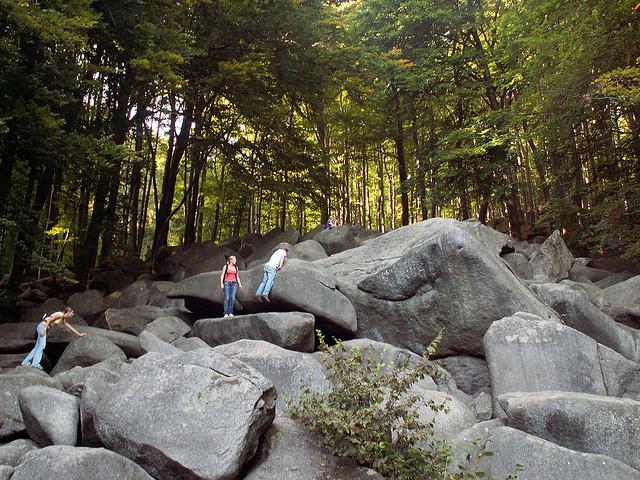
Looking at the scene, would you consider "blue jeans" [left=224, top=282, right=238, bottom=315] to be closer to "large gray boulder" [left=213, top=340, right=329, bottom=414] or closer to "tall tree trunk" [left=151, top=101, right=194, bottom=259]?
"large gray boulder" [left=213, top=340, right=329, bottom=414]

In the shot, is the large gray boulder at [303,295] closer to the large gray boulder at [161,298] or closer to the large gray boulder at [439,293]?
the large gray boulder at [439,293]

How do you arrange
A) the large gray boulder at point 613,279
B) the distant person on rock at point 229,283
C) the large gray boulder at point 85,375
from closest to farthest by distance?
the large gray boulder at point 85,375 < the distant person on rock at point 229,283 < the large gray boulder at point 613,279

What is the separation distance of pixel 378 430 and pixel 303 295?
5.35m

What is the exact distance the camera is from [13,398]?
621 cm

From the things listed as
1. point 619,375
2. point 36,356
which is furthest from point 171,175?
point 619,375

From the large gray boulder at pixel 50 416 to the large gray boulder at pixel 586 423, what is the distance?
472cm

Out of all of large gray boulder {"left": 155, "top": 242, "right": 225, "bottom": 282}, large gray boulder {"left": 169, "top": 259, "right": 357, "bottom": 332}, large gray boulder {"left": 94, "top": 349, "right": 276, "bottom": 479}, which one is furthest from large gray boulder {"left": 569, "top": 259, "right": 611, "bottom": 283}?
large gray boulder {"left": 94, "top": 349, "right": 276, "bottom": 479}

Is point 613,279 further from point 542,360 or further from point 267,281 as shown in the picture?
point 267,281

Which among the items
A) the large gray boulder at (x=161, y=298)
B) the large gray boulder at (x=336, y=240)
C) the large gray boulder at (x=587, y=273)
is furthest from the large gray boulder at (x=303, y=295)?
the large gray boulder at (x=587, y=273)

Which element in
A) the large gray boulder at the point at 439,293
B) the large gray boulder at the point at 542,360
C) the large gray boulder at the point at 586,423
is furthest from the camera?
the large gray boulder at the point at 439,293

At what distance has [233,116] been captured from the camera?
762 inches

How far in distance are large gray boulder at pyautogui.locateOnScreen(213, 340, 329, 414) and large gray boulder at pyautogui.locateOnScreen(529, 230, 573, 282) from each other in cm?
1005

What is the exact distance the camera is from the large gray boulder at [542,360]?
6.64 meters

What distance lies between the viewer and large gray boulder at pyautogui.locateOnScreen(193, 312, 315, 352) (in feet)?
27.6
